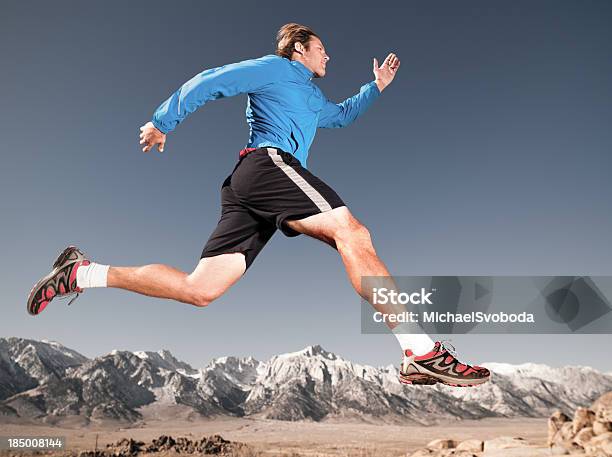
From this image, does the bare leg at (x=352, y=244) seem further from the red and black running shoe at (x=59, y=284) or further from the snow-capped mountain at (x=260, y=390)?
the snow-capped mountain at (x=260, y=390)

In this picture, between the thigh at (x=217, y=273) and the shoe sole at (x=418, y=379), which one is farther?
the thigh at (x=217, y=273)

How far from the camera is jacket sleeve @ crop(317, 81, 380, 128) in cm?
420

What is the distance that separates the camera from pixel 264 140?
11.2 feet

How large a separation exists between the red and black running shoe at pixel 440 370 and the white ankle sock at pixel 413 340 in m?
0.03

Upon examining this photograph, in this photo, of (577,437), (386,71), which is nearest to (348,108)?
(386,71)

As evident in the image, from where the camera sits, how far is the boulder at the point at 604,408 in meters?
6.12

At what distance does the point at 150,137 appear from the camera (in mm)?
3441

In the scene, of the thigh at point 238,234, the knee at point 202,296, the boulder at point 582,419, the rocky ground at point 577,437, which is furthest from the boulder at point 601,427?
the knee at point 202,296

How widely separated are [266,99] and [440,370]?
2.05 meters

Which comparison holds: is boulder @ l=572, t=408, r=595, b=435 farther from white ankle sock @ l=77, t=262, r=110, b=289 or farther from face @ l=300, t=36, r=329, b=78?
white ankle sock @ l=77, t=262, r=110, b=289

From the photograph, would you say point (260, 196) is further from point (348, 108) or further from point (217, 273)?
point (348, 108)

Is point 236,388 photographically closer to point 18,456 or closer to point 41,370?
point 41,370

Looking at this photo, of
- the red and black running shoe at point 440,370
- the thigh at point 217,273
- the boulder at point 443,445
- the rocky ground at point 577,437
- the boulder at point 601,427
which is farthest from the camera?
the boulder at point 443,445

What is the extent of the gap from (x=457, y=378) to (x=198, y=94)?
2277mm
